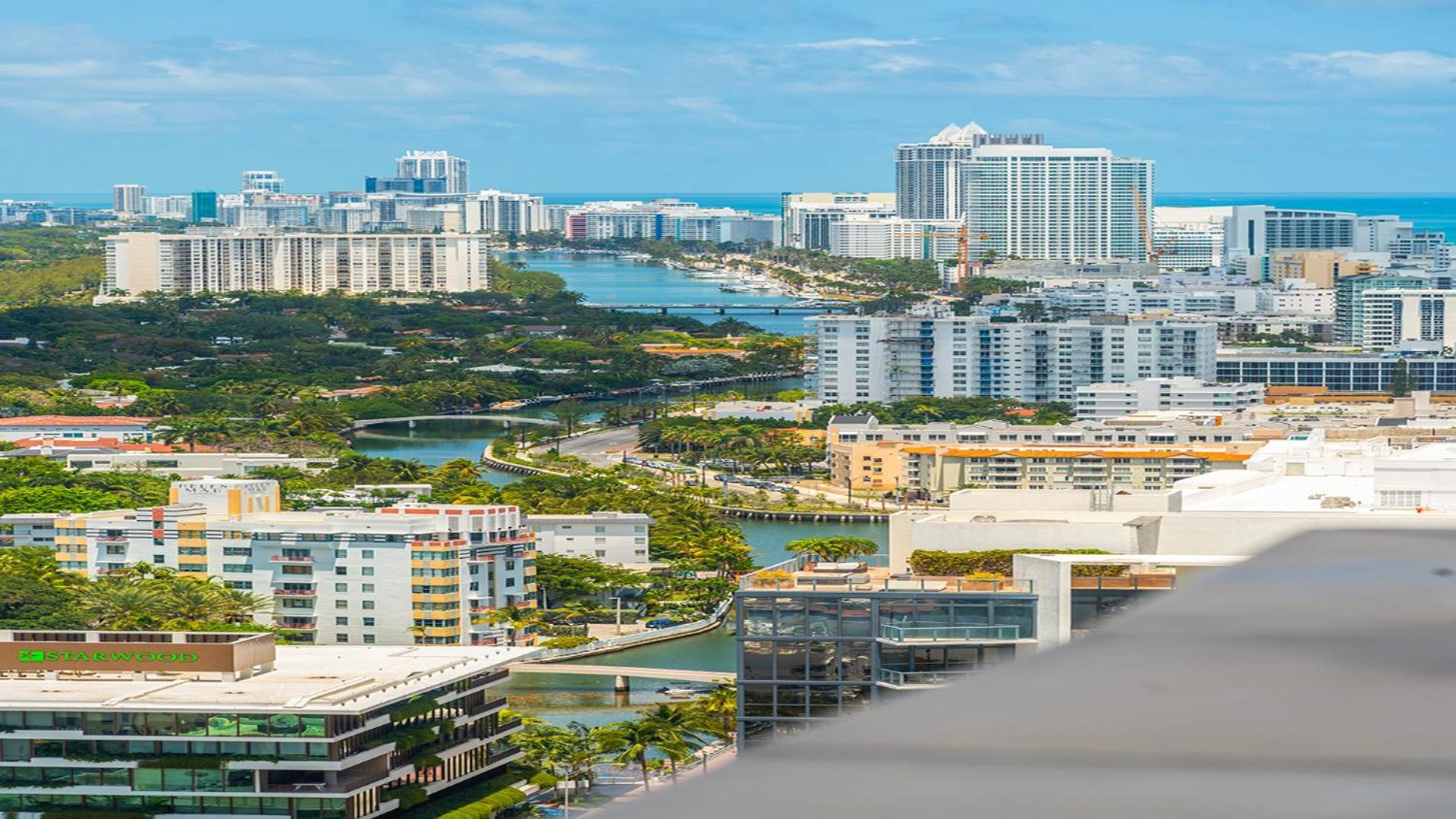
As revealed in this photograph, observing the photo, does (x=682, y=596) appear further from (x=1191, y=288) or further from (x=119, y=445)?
(x=1191, y=288)

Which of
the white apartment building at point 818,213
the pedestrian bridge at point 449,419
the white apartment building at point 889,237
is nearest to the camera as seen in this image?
the pedestrian bridge at point 449,419

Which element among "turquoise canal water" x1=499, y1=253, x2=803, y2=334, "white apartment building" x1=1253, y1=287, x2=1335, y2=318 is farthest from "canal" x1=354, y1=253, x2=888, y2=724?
"white apartment building" x1=1253, y1=287, x2=1335, y2=318

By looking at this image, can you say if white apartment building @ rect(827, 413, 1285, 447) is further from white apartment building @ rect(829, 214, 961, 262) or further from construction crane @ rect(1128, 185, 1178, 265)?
white apartment building @ rect(829, 214, 961, 262)

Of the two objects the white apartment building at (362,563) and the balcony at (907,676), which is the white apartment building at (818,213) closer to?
the white apartment building at (362,563)

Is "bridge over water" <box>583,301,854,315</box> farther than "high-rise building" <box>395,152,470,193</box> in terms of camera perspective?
No

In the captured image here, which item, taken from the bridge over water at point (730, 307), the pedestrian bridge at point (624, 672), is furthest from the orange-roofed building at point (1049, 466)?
the bridge over water at point (730, 307)
